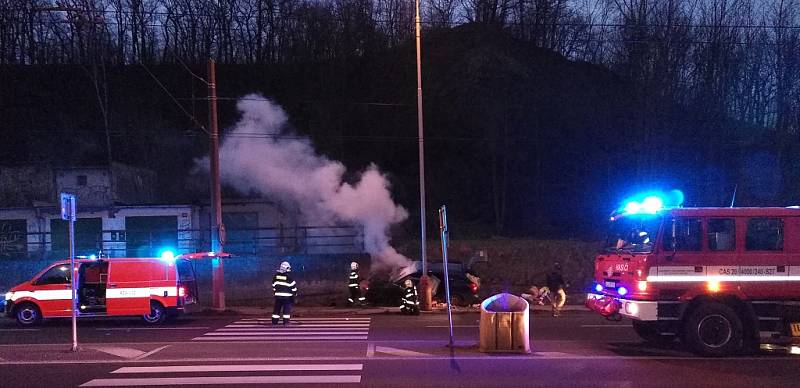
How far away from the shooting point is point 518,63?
47.1 m

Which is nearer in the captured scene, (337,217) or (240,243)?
(337,217)

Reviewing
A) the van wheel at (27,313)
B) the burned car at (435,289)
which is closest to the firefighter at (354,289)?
the burned car at (435,289)

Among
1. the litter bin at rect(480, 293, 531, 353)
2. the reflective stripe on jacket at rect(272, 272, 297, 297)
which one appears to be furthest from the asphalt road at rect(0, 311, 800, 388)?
the reflective stripe on jacket at rect(272, 272, 297, 297)

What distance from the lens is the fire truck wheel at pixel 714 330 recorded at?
1195 centimetres

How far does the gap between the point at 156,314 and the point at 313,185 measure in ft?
33.8

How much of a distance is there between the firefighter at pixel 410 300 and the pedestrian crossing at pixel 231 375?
9104 millimetres

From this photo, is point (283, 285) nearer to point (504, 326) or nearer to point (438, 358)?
point (438, 358)

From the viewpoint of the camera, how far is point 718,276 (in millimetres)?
11953

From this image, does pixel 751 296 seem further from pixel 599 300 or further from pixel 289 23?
pixel 289 23

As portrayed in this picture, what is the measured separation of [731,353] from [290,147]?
67.9 feet

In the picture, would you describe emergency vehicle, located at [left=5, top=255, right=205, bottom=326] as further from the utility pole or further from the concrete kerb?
the concrete kerb

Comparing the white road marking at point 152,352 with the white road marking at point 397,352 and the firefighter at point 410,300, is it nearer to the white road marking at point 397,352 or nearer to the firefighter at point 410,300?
the white road marking at point 397,352

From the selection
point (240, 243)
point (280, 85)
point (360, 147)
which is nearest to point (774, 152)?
point (360, 147)

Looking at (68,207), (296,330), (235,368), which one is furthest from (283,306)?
(235,368)
